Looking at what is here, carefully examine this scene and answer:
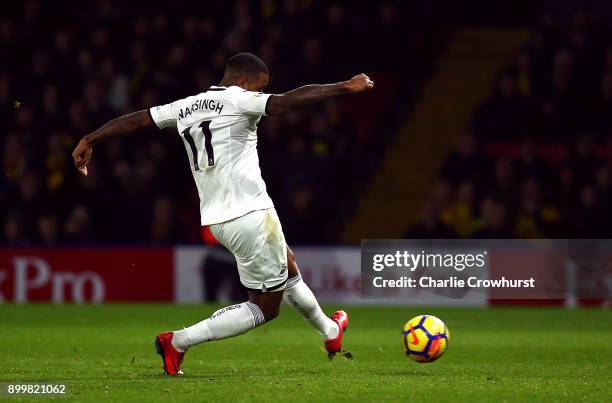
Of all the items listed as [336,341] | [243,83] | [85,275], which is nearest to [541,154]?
[85,275]

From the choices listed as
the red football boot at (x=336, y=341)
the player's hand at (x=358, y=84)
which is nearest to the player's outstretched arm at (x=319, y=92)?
the player's hand at (x=358, y=84)

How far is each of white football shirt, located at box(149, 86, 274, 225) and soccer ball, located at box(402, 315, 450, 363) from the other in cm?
134

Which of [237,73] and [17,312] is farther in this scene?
[17,312]

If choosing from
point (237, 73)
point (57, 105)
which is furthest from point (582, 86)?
point (237, 73)

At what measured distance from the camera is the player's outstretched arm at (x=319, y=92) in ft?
24.5

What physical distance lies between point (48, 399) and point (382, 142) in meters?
13.8

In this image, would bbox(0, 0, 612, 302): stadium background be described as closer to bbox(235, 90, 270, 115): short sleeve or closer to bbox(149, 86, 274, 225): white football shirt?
bbox(149, 86, 274, 225): white football shirt

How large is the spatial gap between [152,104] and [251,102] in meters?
10.6

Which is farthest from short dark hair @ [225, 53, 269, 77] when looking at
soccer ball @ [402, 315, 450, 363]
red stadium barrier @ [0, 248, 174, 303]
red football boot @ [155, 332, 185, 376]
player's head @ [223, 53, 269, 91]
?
red stadium barrier @ [0, 248, 174, 303]

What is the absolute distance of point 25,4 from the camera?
20578 millimetres

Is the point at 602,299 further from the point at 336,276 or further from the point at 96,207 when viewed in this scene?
the point at 96,207

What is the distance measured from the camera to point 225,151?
7.97m

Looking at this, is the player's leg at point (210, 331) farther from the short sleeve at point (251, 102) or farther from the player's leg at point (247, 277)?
the short sleeve at point (251, 102)

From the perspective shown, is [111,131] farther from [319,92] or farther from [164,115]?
[319,92]
